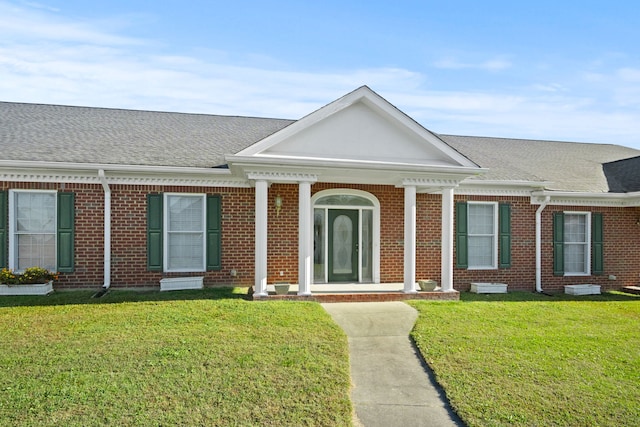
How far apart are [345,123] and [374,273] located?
414 centimetres

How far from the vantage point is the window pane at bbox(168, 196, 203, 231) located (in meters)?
10.3

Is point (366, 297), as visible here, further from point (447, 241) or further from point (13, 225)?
point (13, 225)

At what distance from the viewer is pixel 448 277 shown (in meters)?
9.89

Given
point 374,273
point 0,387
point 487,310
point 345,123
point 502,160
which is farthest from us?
point 502,160

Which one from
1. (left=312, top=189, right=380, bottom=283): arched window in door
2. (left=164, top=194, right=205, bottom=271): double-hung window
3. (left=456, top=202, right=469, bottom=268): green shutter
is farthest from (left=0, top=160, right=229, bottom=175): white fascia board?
(left=456, top=202, right=469, bottom=268): green shutter

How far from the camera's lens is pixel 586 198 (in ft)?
39.7

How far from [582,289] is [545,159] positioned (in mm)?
4800

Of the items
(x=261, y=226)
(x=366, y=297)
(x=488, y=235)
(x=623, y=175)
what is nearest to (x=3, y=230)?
(x=261, y=226)

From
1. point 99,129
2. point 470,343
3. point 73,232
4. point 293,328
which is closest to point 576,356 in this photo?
point 470,343

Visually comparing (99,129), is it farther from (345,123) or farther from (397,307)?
(397,307)

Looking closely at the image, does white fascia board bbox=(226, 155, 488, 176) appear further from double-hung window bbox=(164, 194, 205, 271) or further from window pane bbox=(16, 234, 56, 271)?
window pane bbox=(16, 234, 56, 271)

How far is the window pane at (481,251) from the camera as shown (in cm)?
1177

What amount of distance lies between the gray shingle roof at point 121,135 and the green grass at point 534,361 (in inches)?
269

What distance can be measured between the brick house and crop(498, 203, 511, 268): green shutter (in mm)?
40
